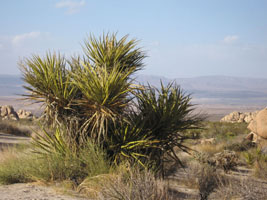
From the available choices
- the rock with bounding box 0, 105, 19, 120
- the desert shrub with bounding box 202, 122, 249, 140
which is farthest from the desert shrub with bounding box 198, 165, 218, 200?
the rock with bounding box 0, 105, 19, 120

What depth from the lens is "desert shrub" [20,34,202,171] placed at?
23.1 ft

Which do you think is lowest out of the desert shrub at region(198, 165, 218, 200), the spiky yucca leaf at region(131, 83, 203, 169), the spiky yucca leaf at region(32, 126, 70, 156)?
the desert shrub at region(198, 165, 218, 200)

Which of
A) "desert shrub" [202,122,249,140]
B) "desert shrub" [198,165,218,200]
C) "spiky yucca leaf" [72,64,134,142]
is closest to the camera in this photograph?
"spiky yucca leaf" [72,64,134,142]

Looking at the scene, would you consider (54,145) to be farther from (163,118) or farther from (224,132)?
(224,132)

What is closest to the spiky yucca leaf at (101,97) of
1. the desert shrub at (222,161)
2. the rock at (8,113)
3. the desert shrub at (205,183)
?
the desert shrub at (205,183)

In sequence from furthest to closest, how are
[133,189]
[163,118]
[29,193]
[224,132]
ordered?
[224,132]
[163,118]
[29,193]
[133,189]

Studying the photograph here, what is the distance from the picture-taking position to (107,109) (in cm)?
693

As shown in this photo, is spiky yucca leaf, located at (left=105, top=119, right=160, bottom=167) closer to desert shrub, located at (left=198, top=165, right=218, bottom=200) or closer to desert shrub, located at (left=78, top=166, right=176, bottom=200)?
desert shrub, located at (left=78, top=166, right=176, bottom=200)

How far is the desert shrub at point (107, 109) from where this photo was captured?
7.04 m

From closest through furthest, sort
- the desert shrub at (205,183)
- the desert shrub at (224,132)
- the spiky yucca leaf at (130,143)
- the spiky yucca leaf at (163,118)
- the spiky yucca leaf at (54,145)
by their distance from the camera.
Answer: the spiky yucca leaf at (130,143) < the spiky yucca leaf at (54,145) < the spiky yucca leaf at (163,118) < the desert shrub at (205,183) < the desert shrub at (224,132)

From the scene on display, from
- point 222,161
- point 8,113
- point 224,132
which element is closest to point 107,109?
point 222,161

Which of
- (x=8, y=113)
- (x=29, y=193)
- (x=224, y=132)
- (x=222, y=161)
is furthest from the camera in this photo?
(x=8, y=113)

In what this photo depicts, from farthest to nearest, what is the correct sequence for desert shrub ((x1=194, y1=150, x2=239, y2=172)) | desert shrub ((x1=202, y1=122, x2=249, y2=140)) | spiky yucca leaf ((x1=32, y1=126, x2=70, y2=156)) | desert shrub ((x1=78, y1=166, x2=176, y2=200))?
desert shrub ((x1=202, y1=122, x2=249, y2=140))
desert shrub ((x1=194, y1=150, x2=239, y2=172))
spiky yucca leaf ((x1=32, y1=126, x2=70, y2=156))
desert shrub ((x1=78, y1=166, x2=176, y2=200))

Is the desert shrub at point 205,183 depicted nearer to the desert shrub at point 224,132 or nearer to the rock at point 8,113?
the desert shrub at point 224,132
